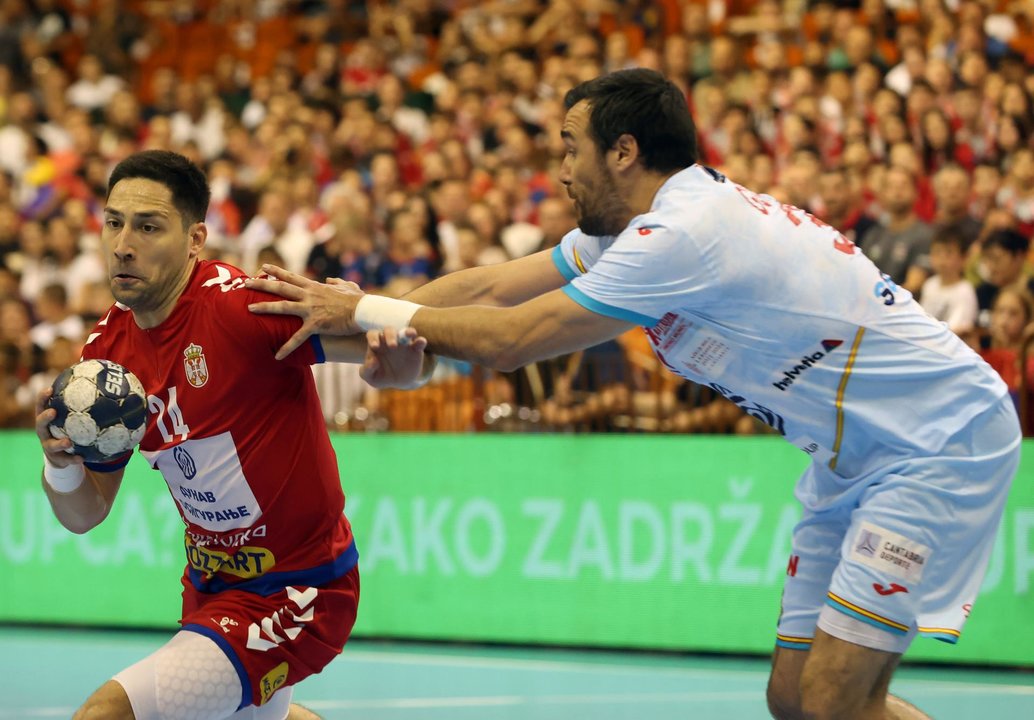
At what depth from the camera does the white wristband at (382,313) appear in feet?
14.9

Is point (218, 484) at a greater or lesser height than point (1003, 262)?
lesser

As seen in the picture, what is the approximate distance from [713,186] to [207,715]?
229 centimetres

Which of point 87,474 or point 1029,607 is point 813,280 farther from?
point 1029,607

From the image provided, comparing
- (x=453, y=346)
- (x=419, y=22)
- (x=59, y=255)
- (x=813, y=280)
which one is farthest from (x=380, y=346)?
(x=419, y=22)

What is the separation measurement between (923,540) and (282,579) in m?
2.09

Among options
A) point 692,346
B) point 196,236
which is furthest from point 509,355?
point 196,236

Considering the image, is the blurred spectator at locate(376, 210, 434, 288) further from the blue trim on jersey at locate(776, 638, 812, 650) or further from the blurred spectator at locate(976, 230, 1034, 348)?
the blue trim on jersey at locate(776, 638, 812, 650)

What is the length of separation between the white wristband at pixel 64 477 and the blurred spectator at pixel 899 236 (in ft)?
20.6

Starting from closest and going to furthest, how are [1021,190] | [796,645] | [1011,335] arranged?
[796,645] < [1011,335] < [1021,190]

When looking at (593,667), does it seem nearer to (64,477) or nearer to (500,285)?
(500,285)

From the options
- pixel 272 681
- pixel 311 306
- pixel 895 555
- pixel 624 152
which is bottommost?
pixel 272 681

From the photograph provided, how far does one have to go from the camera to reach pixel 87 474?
497 cm

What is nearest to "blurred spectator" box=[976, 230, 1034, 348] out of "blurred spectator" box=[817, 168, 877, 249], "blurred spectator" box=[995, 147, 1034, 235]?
"blurred spectator" box=[995, 147, 1034, 235]

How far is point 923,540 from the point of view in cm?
440
